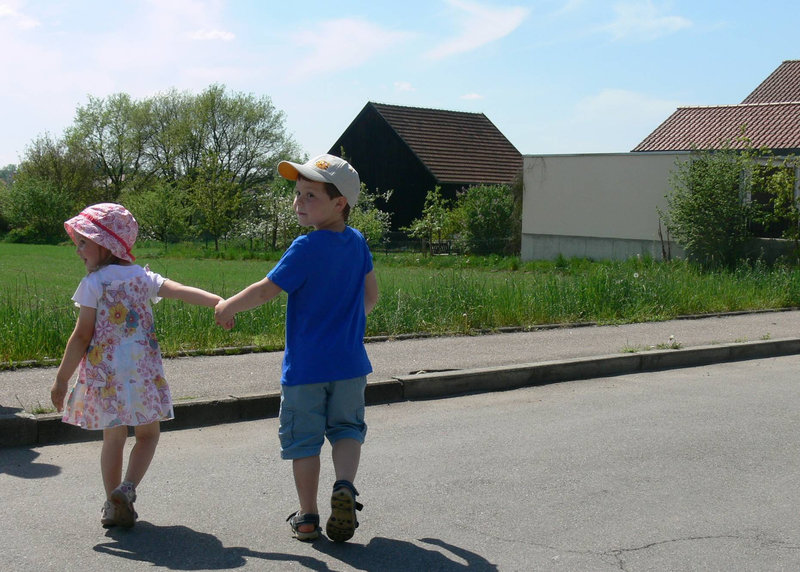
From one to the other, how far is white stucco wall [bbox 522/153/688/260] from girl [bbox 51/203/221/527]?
2246 centimetres

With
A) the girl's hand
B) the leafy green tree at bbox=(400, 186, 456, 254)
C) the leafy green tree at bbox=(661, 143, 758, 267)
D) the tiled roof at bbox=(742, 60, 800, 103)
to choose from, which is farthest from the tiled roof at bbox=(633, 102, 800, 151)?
the girl's hand

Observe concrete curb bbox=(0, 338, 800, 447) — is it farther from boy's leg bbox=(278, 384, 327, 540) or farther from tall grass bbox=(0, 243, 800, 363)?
boy's leg bbox=(278, 384, 327, 540)

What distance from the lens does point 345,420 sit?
13.9 ft

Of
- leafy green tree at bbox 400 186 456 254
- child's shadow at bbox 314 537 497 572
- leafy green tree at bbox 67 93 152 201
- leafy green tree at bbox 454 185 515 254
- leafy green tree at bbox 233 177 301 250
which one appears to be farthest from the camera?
leafy green tree at bbox 67 93 152 201

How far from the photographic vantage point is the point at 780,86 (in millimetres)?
42750

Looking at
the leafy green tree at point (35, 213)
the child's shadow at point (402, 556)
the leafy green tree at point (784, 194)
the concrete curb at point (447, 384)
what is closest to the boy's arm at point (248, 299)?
the child's shadow at point (402, 556)

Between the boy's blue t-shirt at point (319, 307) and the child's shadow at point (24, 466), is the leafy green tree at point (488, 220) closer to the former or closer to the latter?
the child's shadow at point (24, 466)

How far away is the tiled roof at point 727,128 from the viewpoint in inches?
1139

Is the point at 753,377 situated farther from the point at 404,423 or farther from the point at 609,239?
the point at 609,239

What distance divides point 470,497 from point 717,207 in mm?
18521

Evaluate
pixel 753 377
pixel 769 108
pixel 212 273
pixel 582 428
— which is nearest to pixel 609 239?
pixel 769 108

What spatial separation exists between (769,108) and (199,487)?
29.9 meters

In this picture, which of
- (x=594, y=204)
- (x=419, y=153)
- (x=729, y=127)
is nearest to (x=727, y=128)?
(x=729, y=127)

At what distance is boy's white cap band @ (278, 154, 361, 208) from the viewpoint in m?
4.10
